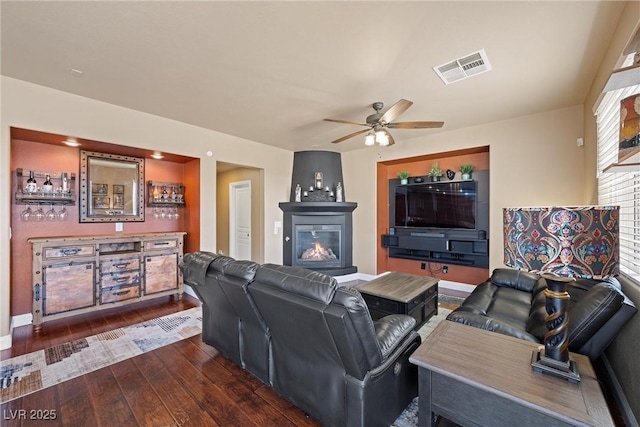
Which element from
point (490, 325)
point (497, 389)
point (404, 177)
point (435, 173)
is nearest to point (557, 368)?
point (497, 389)

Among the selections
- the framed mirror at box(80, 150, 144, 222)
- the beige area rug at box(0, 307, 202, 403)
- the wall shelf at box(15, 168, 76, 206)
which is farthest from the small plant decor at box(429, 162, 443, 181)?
the wall shelf at box(15, 168, 76, 206)

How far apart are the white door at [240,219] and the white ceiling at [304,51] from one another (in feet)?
8.77

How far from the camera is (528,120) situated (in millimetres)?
3996

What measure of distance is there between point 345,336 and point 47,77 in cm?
394

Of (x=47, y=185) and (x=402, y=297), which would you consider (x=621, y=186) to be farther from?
(x=47, y=185)

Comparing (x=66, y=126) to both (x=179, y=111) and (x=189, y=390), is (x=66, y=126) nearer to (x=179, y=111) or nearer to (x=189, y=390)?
(x=179, y=111)

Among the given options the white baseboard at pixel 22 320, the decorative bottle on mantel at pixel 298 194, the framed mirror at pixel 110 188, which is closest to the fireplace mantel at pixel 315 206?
the decorative bottle on mantel at pixel 298 194

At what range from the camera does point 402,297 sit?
114 inches

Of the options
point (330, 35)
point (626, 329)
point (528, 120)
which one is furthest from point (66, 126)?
point (528, 120)

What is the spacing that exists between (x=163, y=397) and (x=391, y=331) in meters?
1.78

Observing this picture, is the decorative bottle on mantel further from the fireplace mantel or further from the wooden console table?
the wooden console table

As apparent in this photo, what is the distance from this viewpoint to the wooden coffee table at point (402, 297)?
292cm

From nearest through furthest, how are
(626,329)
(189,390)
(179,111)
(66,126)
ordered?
(626,329) < (189,390) < (66,126) < (179,111)

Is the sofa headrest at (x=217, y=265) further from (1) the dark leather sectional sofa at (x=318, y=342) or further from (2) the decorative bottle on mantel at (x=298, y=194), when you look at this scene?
(2) the decorative bottle on mantel at (x=298, y=194)
